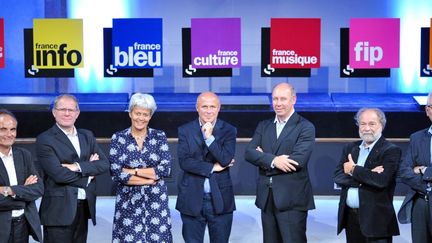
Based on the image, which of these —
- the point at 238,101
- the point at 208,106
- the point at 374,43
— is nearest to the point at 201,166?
the point at 208,106

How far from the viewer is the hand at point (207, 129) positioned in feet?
16.2

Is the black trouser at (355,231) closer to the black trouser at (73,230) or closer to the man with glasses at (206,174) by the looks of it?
the man with glasses at (206,174)

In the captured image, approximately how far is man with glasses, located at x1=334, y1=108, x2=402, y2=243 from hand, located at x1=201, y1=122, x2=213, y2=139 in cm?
94

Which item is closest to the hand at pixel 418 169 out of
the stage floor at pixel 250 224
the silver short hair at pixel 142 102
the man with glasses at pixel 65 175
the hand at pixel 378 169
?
the hand at pixel 378 169

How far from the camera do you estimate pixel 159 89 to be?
9.10 m

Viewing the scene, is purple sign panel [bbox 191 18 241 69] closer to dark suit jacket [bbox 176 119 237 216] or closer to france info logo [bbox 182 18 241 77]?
france info logo [bbox 182 18 241 77]

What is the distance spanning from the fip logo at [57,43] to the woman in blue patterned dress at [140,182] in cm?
369

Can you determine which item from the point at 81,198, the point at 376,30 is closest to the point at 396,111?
the point at 376,30

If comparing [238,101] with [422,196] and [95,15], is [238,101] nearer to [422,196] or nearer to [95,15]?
[95,15]

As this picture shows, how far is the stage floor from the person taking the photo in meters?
6.29

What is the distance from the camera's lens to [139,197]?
14.9 feet

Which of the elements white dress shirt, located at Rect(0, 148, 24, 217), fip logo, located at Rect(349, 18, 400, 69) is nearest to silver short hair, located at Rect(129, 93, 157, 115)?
white dress shirt, located at Rect(0, 148, 24, 217)

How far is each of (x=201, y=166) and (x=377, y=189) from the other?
118 cm

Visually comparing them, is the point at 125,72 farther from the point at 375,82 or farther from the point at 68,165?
the point at 68,165
